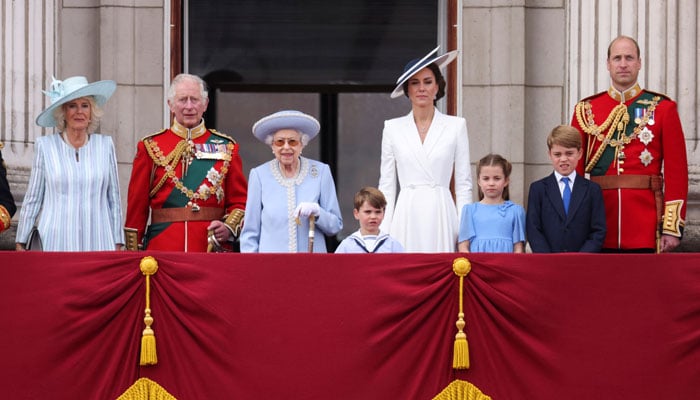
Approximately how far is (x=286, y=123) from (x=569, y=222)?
1.63m

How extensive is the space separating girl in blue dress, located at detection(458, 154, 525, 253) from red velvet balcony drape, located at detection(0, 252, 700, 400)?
749mm

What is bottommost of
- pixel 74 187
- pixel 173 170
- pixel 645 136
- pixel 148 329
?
pixel 148 329

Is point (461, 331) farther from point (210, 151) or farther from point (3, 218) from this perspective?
point (3, 218)

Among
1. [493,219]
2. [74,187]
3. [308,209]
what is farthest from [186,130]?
[493,219]

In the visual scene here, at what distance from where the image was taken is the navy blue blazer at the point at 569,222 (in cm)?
840

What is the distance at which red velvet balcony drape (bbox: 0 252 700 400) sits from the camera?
7695mm

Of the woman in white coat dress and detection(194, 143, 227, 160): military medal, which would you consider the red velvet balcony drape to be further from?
detection(194, 143, 227, 160): military medal

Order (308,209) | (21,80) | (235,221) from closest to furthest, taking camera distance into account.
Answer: (308,209) → (235,221) → (21,80)

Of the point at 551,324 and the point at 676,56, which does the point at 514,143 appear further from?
the point at 551,324

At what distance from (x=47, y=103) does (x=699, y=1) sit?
14.9ft

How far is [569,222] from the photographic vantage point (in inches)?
330

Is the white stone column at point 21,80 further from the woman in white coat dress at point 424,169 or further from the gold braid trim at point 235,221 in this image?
the woman in white coat dress at point 424,169

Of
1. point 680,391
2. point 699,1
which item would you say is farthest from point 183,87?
point 699,1

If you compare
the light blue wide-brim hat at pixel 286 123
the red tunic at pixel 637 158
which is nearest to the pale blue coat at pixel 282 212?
the light blue wide-brim hat at pixel 286 123
